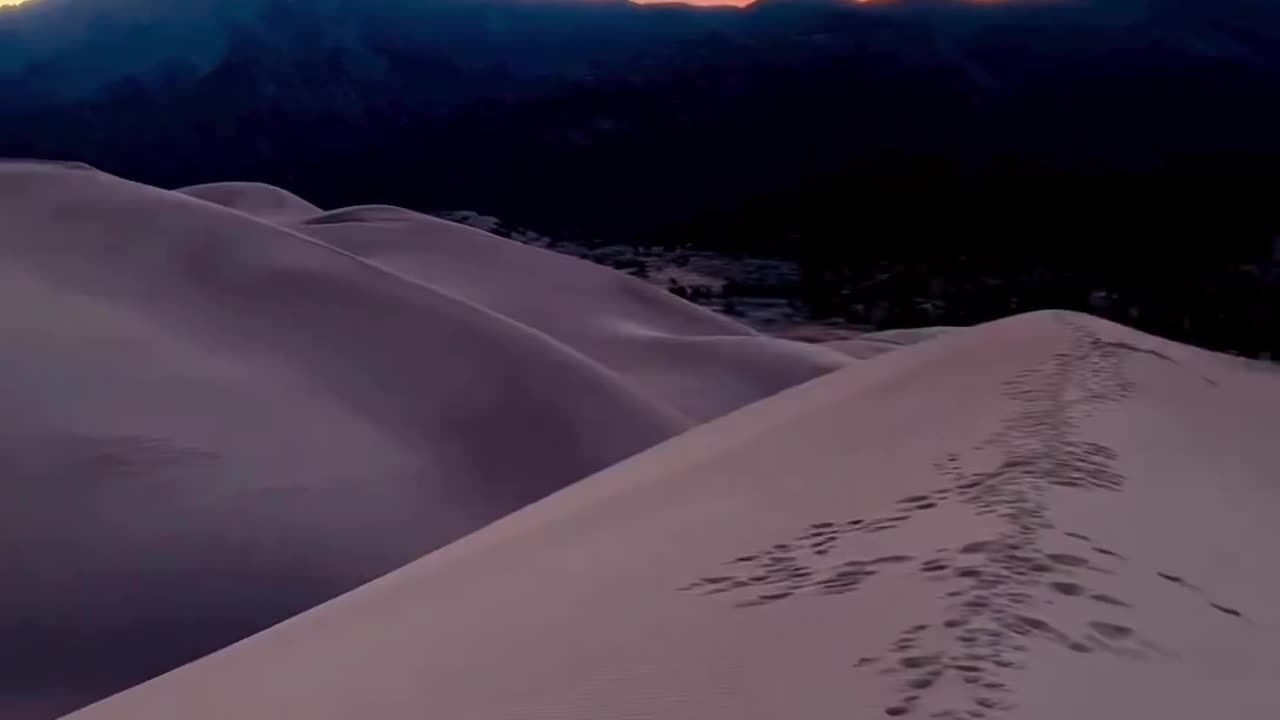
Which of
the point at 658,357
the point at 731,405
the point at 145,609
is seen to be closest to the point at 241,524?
the point at 145,609

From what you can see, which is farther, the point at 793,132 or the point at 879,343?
the point at 793,132

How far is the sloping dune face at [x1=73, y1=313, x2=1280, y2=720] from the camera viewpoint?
193 cm

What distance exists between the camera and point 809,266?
2761 cm

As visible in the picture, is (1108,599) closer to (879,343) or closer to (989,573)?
(989,573)

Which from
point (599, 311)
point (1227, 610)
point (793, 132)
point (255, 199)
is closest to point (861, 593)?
point (1227, 610)

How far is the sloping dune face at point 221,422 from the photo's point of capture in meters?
4.70

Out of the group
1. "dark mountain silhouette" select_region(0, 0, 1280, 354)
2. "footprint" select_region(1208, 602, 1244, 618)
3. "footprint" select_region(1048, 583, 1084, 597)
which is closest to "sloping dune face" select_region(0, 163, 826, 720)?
"footprint" select_region(1048, 583, 1084, 597)

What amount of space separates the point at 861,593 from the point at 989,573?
0.27 metres

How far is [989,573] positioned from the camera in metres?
2.28

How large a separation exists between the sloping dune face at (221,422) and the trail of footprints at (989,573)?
282 centimetres

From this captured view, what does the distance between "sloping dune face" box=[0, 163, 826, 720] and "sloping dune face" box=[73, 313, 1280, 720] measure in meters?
1.23

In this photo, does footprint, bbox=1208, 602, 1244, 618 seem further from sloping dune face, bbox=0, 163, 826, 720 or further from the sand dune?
the sand dune

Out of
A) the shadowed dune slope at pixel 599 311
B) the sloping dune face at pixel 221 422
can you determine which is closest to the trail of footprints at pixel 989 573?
the sloping dune face at pixel 221 422

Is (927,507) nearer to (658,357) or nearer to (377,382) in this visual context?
(377,382)
